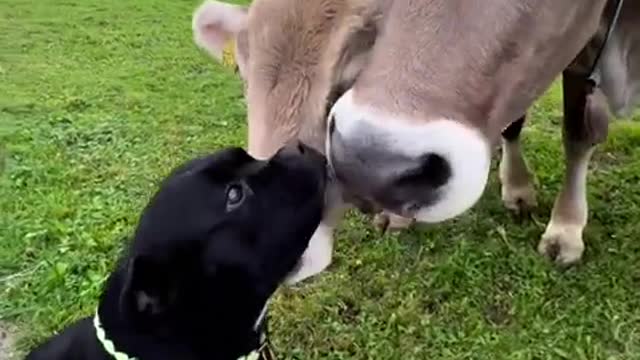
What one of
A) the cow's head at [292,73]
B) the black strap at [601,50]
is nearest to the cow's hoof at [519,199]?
the black strap at [601,50]

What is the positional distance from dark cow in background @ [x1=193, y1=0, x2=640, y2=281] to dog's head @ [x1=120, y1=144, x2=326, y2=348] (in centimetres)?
15

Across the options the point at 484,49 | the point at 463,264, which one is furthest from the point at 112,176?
the point at 484,49

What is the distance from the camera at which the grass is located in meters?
3.39

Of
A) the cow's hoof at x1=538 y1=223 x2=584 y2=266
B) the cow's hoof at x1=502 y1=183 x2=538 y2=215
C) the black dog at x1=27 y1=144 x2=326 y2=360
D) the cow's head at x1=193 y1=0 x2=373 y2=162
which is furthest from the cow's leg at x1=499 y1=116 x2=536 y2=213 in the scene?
the black dog at x1=27 y1=144 x2=326 y2=360

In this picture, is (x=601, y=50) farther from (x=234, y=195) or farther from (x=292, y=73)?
(x=234, y=195)

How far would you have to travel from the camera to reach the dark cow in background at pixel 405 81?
2.31 m

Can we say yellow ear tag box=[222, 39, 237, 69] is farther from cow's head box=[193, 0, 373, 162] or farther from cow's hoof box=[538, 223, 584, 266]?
cow's hoof box=[538, 223, 584, 266]

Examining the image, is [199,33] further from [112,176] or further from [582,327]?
[582,327]

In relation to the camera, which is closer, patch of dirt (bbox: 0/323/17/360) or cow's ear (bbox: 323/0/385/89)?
cow's ear (bbox: 323/0/385/89)

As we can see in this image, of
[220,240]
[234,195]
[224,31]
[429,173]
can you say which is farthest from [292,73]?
[429,173]

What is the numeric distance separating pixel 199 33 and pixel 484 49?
1596 mm

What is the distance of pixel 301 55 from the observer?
9.80 ft

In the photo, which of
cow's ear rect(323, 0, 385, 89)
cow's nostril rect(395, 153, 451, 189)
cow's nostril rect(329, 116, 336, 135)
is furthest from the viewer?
cow's ear rect(323, 0, 385, 89)

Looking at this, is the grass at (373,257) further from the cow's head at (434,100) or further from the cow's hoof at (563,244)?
the cow's head at (434,100)
